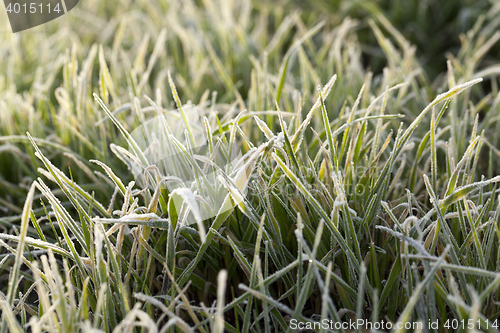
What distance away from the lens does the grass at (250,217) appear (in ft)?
1.88

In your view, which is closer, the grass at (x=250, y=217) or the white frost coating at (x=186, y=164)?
the grass at (x=250, y=217)

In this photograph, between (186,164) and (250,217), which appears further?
(186,164)

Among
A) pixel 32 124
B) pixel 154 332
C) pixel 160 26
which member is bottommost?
pixel 154 332

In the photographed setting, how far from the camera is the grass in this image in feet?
1.88

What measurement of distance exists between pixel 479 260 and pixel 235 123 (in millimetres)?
399

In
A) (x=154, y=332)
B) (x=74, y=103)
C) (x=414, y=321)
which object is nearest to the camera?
(x=154, y=332)

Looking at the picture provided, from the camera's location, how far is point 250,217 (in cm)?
64

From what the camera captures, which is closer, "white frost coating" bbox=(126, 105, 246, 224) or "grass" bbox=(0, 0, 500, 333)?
"grass" bbox=(0, 0, 500, 333)

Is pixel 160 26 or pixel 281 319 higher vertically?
pixel 160 26

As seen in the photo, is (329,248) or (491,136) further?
(491,136)

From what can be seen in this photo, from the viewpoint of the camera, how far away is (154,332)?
1.55 feet

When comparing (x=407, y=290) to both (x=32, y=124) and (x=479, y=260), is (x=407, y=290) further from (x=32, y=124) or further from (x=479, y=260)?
(x=32, y=124)

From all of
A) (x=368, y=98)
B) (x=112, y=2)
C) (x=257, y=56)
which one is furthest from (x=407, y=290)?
(x=112, y=2)

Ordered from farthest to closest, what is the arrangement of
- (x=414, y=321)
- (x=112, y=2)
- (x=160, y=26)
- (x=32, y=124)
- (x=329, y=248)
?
1. (x=112, y=2)
2. (x=160, y=26)
3. (x=32, y=124)
4. (x=329, y=248)
5. (x=414, y=321)
